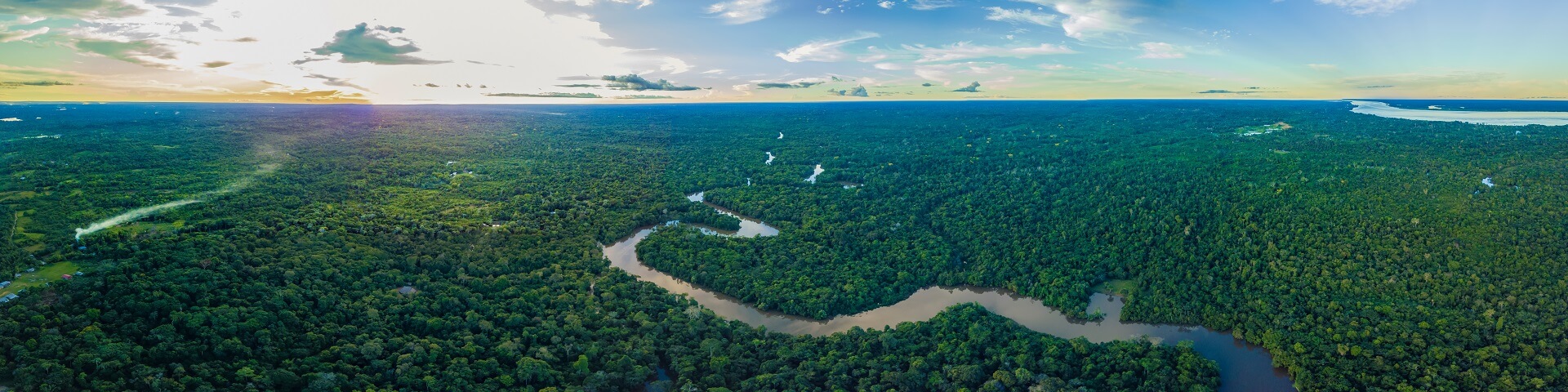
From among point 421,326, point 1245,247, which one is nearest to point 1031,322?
point 1245,247

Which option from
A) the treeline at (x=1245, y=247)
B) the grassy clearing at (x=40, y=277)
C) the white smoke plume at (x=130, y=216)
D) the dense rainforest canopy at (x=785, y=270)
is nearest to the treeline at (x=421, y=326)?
the dense rainforest canopy at (x=785, y=270)

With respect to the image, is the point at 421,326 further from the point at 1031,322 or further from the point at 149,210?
the point at 149,210

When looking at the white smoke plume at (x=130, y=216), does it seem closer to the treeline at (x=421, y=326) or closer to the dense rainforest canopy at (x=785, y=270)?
the dense rainforest canopy at (x=785, y=270)

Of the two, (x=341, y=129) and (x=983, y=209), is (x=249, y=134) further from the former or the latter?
(x=983, y=209)

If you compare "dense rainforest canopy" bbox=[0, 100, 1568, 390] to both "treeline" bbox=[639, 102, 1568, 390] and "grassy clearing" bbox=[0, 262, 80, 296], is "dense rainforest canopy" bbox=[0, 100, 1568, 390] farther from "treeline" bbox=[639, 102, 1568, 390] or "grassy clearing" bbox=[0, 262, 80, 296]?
"grassy clearing" bbox=[0, 262, 80, 296]

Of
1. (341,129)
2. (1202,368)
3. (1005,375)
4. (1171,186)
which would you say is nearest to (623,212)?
(1005,375)

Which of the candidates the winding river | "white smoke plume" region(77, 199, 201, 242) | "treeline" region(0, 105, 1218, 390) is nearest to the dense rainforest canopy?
"treeline" region(0, 105, 1218, 390)
